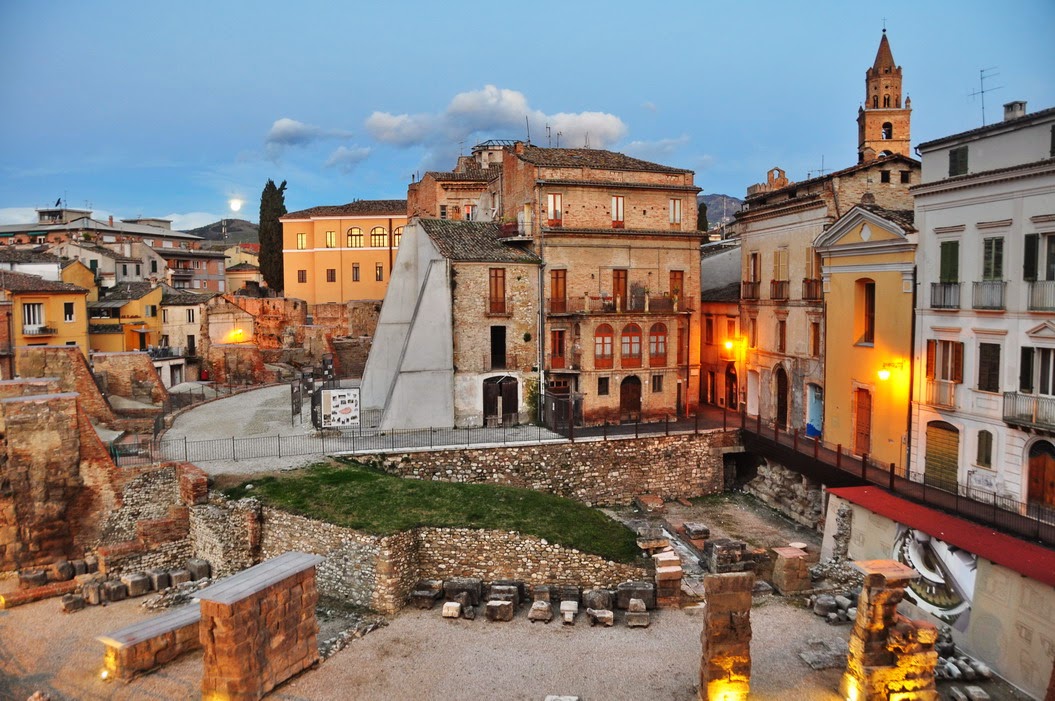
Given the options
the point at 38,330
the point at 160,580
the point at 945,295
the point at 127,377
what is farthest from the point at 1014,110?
the point at 38,330

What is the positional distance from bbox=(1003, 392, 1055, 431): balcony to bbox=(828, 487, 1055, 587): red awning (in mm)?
3067

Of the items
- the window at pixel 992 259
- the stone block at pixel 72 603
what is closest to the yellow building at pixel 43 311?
the stone block at pixel 72 603

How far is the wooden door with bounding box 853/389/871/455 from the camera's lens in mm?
26000

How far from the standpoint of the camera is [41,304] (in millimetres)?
39656

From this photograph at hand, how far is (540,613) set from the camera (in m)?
18.6

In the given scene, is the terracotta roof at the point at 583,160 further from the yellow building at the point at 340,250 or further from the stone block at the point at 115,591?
the yellow building at the point at 340,250

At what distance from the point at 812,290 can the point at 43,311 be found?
3875 centimetres

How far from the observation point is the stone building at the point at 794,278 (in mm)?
28422

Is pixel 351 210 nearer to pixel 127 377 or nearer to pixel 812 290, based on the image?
pixel 127 377

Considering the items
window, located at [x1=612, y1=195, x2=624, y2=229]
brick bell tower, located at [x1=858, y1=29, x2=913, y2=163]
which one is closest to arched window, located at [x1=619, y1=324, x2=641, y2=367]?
window, located at [x1=612, y1=195, x2=624, y2=229]

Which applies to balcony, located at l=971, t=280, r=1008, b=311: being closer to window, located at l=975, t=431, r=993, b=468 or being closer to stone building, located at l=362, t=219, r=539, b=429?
window, located at l=975, t=431, r=993, b=468

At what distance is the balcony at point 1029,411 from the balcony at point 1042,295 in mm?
2339

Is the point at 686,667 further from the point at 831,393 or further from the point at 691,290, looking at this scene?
the point at 691,290

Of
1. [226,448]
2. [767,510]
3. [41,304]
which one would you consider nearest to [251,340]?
[41,304]
